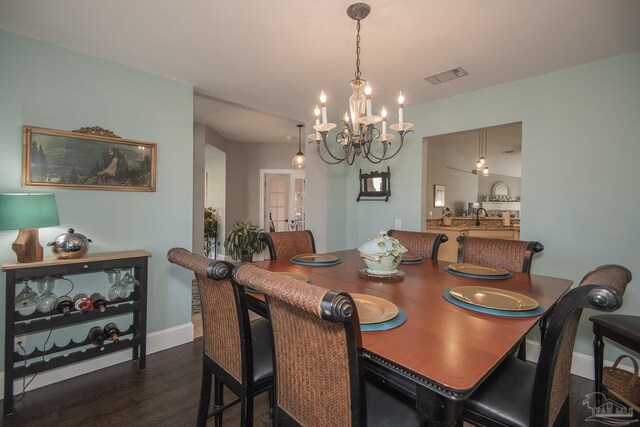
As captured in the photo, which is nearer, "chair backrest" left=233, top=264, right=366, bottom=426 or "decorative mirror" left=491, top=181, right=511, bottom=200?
"chair backrest" left=233, top=264, right=366, bottom=426

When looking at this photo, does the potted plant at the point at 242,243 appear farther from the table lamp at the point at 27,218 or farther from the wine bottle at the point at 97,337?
the table lamp at the point at 27,218

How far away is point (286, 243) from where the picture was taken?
242 cm

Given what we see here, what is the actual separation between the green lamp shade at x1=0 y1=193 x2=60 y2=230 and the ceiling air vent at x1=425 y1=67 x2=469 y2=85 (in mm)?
2997

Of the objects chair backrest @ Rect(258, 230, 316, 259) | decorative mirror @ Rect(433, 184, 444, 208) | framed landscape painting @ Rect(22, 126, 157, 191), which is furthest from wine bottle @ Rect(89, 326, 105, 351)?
decorative mirror @ Rect(433, 184, 444, 208)

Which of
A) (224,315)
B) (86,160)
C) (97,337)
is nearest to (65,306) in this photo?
(97,337)

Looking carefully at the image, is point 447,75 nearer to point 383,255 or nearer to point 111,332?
point 383,255

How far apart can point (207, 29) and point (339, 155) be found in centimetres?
240

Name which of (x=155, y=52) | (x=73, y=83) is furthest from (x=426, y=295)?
(x=73, y=83)

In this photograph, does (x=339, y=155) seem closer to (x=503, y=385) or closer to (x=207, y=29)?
(x=207, y=29)

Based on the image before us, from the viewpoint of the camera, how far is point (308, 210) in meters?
3.99

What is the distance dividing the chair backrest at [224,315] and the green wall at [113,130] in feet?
4.53

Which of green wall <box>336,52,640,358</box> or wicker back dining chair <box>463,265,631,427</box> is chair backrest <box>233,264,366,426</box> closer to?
wicker back dining chair <box>463,265,631,427</box>

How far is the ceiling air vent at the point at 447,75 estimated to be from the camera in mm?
2426

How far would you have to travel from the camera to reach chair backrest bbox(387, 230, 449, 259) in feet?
7.78
